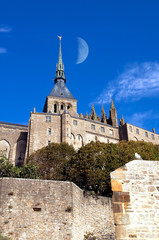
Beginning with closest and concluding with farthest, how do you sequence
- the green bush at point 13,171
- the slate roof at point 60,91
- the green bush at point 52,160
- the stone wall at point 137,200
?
the stone wall at point 137,200 → the green bush at point 13,171 → the green bush at point 52,160 → the slate roof at point 60,91

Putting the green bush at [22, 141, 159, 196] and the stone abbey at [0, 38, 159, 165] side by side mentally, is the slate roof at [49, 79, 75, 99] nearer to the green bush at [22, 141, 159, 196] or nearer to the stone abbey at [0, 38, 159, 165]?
the stone abbey at [0, 38, 159, 165]

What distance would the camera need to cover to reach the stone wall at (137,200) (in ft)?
24.4

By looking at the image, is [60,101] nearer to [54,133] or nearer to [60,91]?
[60,91]

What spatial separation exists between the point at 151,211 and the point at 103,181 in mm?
20497

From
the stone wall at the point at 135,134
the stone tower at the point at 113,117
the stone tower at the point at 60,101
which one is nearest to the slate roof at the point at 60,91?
the stone tower at the point at 60,101

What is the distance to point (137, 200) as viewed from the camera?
25.6ft

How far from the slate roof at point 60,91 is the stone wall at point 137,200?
81519 mm

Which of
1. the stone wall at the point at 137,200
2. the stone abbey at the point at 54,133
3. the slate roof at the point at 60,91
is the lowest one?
the stone wall at the point at 137,200

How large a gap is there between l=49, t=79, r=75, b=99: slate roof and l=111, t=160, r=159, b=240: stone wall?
81519 mm

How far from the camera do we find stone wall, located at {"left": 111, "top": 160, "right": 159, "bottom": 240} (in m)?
7.43

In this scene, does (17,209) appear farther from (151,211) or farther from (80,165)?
(80,165)

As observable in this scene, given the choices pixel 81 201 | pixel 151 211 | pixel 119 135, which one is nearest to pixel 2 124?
pixel 119 135

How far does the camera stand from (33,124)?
58.7 m

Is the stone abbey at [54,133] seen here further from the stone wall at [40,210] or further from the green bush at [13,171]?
the stone wall at [40,210]
